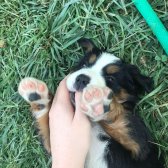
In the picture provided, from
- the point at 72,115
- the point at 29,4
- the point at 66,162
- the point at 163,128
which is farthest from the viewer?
the point at 29,4

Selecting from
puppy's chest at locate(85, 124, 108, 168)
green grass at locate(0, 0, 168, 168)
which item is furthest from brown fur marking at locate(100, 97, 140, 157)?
green grass at locate(0, 0, 168, 168)

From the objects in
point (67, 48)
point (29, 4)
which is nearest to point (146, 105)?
point (67, 48)

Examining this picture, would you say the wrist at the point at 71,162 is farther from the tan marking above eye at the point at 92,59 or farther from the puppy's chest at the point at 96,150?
the tan marking above eye at the point at 92,59

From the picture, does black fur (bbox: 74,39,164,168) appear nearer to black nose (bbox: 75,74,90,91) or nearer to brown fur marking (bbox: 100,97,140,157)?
brown fur marking (bbox: 100,97,140,157)

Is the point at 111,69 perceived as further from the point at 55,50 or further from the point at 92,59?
the point at 55,50

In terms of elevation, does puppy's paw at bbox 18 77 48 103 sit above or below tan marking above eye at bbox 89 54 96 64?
Answer: below

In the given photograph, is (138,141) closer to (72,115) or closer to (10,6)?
(72,115)
